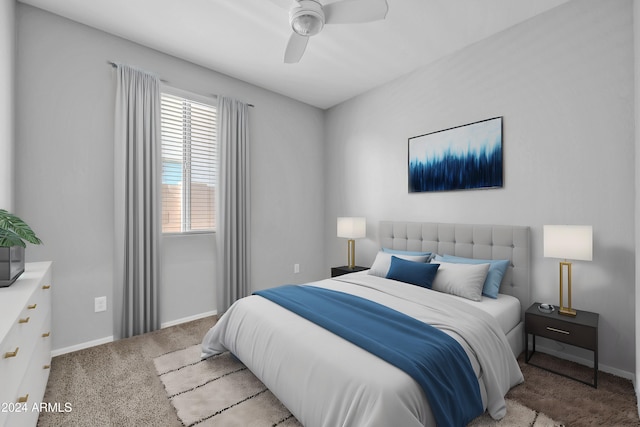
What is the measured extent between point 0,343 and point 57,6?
2.85 m

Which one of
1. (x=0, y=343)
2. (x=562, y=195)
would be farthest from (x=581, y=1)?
(x=0, y=343)

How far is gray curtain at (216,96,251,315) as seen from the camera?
11.6 feet

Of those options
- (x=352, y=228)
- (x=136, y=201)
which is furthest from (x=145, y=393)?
(x=352, y=228)

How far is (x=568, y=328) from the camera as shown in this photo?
82.7 inches

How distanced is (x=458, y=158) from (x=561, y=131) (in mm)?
867

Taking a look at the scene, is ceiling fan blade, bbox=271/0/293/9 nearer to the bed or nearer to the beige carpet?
the bed

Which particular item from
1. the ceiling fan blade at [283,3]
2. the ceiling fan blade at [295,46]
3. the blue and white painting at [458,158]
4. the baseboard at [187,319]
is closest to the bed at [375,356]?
the blue and white painting at [458,158]

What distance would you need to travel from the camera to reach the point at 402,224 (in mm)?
3562

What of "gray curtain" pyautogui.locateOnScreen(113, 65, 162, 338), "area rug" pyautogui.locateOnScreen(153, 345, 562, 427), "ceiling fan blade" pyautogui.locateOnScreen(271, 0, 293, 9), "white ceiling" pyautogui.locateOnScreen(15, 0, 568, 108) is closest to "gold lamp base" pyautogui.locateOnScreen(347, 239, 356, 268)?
"area rug" pyautogui.locateOnScreen(153, 345, 562, 427)

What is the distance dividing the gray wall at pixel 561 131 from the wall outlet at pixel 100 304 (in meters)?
3.35

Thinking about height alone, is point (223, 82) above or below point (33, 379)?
above

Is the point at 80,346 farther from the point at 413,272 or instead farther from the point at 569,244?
the point at 569,244

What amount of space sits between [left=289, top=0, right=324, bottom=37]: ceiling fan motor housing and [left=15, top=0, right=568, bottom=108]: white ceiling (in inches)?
20.1

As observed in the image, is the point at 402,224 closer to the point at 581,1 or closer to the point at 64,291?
the point at 581,1
